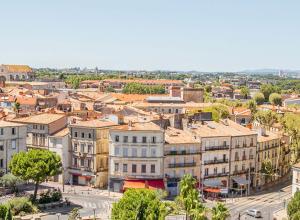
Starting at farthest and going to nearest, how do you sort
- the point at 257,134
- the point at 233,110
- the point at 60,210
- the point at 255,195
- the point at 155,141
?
the point at 233,110 < the point at 257,134 < the point at 255,195 < the point at 155,141 < the point at 60,210

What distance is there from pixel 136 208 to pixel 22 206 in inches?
1017

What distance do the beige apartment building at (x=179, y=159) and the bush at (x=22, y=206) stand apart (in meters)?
25.2

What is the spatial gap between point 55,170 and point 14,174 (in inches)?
254

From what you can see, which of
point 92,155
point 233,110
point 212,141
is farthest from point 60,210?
point 233,110

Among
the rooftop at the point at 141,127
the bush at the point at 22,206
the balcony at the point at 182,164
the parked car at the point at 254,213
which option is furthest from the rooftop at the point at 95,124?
the parked car at the point at 254,213

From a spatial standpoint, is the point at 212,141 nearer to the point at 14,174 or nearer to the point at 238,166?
the point at 238,166

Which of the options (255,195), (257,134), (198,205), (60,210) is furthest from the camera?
(257,134)

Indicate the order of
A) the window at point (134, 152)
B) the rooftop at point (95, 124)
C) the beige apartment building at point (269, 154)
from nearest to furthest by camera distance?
the window at point (134, 152)
the rooftop at point (95, 124)
the beige apartment building at point (269, 154)

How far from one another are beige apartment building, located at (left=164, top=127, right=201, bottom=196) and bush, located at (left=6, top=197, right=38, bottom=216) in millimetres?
25199

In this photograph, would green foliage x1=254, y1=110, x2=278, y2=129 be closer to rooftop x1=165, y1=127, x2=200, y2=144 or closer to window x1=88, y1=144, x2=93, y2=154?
rooftop x1=165, y1=127, x2=200, y2=144

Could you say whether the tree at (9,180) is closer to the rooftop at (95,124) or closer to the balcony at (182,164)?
the rooftop at (95,124)

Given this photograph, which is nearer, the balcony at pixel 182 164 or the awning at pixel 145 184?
the awning at pixel 145 184

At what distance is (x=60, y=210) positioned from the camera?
86.6 metres

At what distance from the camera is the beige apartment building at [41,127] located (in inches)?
4291
